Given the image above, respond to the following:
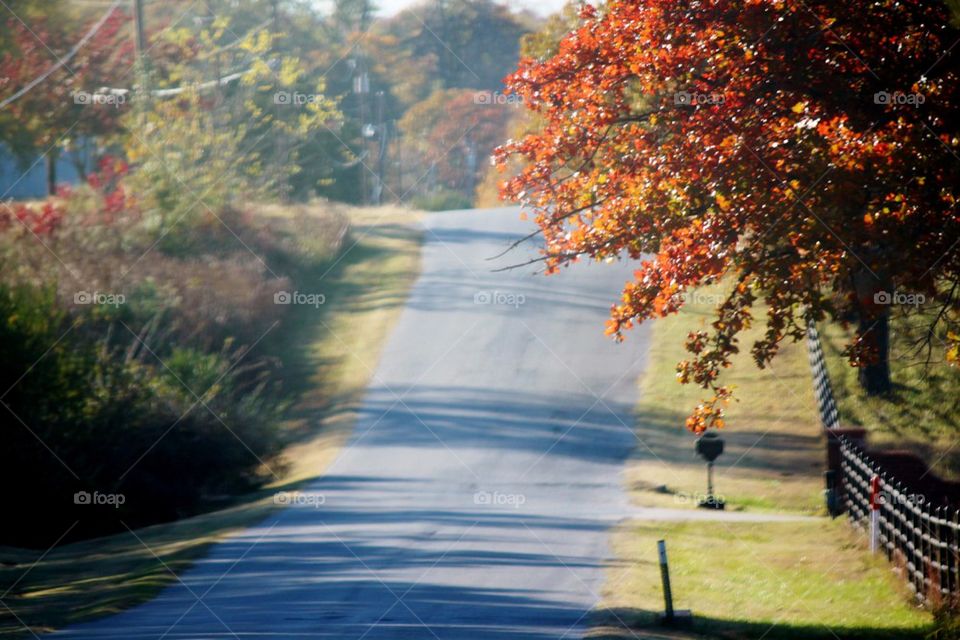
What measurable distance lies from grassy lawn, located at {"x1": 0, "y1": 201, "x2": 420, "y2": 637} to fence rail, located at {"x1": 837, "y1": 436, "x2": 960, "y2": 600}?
31.4 feet

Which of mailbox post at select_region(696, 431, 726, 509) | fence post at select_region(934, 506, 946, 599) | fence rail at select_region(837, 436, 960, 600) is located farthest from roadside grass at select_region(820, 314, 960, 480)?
fence post at select_region(934, 506, 946, 599)

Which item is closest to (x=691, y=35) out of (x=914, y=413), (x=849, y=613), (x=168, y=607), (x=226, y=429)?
(x=849, y=613)

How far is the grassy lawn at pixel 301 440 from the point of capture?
16016mm

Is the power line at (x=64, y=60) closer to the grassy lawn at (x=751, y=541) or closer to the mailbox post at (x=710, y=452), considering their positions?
the grassy lawn at (x=751, y=541)

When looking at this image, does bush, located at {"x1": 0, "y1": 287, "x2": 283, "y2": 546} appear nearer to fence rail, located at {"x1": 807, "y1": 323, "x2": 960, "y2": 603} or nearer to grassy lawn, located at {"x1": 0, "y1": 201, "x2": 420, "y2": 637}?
grassy lawn, located at {"x1": 0, "y1": 201, "x2": 420, "y2": 637}

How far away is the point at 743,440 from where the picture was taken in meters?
28.2

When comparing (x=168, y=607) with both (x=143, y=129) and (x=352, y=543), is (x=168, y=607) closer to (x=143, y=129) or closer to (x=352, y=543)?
(x=352, y=543)

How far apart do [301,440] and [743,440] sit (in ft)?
34.9

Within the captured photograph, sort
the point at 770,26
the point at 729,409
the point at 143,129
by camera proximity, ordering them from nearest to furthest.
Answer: the point at 770,26
the point at 729,409
the point at 143,129

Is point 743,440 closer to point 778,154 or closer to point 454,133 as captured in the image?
point 778,154

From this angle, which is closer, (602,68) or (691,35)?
(691,35)

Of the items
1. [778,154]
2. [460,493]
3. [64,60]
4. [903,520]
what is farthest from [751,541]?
[64,60]

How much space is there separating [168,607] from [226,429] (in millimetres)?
11459

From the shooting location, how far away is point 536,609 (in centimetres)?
1398
